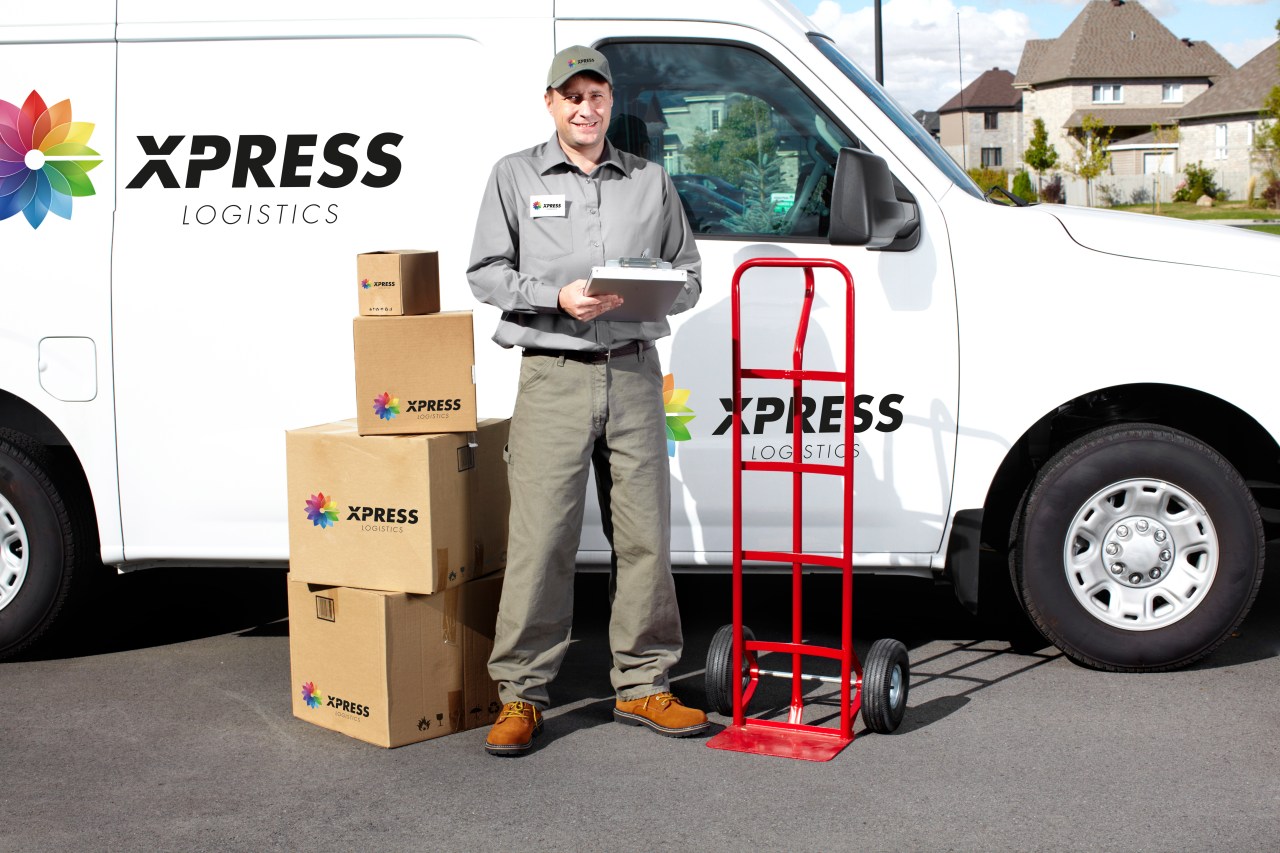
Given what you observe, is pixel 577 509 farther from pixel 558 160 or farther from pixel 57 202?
pixel 57 202

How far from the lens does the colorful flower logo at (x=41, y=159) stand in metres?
5.08

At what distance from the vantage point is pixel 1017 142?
101312 mm

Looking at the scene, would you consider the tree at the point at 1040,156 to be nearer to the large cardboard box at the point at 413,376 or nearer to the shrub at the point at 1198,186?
the shrub at the point at 1198,186

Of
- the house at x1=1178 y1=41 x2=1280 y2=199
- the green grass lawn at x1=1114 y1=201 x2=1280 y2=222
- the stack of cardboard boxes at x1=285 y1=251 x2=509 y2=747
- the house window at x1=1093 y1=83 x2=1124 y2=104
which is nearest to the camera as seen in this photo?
the stack of cardboard boxes at x1=285 y1=251 x2=509 y2=747

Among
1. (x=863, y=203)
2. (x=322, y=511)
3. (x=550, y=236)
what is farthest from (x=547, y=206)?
(x=322, y=511)

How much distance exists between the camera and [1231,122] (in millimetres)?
64500

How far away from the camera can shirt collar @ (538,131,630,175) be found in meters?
4.39

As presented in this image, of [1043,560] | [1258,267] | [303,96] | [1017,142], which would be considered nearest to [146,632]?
[303,96]

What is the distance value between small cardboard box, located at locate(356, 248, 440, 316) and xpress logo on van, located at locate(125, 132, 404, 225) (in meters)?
0.59

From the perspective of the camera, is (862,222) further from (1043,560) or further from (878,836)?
(878,836)

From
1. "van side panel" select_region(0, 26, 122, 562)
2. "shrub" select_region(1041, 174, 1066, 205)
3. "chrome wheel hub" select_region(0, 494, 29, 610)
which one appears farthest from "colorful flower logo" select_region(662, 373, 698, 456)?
"shrub" select_region(1041, 174, 1066, 205)

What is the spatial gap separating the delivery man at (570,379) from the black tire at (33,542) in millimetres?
1755

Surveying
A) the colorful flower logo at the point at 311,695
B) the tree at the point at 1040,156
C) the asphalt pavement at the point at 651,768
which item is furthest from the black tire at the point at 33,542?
the tree at the point at 1040,156

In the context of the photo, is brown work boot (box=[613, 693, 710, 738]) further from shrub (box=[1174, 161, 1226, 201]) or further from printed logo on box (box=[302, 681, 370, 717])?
shrub (box=[1174, 161, 1226, 201])
